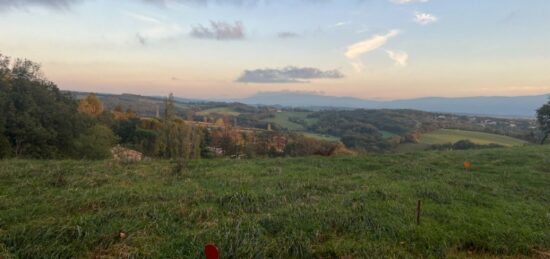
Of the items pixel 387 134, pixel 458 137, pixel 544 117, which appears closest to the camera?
pixel 544 117

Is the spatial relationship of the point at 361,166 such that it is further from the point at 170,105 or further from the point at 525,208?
the point at 170,105

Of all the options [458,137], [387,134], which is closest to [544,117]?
[458,137]

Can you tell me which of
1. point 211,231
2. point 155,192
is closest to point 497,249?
point 211,231

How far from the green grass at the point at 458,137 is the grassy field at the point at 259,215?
53282 mm

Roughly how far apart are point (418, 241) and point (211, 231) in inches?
146

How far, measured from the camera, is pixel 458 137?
2544 inches

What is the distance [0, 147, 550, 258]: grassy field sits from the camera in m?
5.35

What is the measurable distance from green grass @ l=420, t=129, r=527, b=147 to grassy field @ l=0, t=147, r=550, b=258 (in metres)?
53.3

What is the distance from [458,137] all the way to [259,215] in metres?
68.1

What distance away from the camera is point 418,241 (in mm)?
6023

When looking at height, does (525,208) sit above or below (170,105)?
below

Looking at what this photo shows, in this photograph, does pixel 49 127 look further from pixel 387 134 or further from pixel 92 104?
pixel 387 134

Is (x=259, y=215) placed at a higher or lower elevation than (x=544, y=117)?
lower

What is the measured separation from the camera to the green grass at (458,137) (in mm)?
57653
